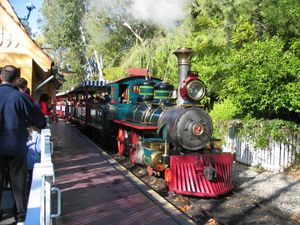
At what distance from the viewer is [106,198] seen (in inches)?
256

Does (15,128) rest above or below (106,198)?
above

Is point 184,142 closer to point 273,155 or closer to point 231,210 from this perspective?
point 231,210

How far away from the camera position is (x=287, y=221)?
20.0 ft

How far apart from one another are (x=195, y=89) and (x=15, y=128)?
445 centimetres

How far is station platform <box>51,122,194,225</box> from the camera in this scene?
17.8ft

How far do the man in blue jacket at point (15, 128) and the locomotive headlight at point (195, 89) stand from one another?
409 cm

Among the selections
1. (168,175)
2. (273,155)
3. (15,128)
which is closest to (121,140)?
(273,155)

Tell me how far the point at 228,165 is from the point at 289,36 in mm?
5825

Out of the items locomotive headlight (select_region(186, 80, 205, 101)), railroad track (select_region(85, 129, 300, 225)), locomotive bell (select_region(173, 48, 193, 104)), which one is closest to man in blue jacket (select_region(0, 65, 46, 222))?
railroad track (select_region(85, 129, 300, 225))

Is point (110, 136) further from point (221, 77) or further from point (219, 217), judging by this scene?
point (219, 217)

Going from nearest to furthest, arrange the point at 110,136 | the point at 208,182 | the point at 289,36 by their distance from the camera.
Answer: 1. the point at 208,182
2. the point at 289,36
3. the point at 110,136

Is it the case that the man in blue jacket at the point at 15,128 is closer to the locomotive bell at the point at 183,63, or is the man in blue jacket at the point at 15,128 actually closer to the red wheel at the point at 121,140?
the locomotive bell at the point at 183,63

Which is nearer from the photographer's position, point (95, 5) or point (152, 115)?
point (152, 115)

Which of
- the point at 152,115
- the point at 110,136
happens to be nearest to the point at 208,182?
the point at 152,115
